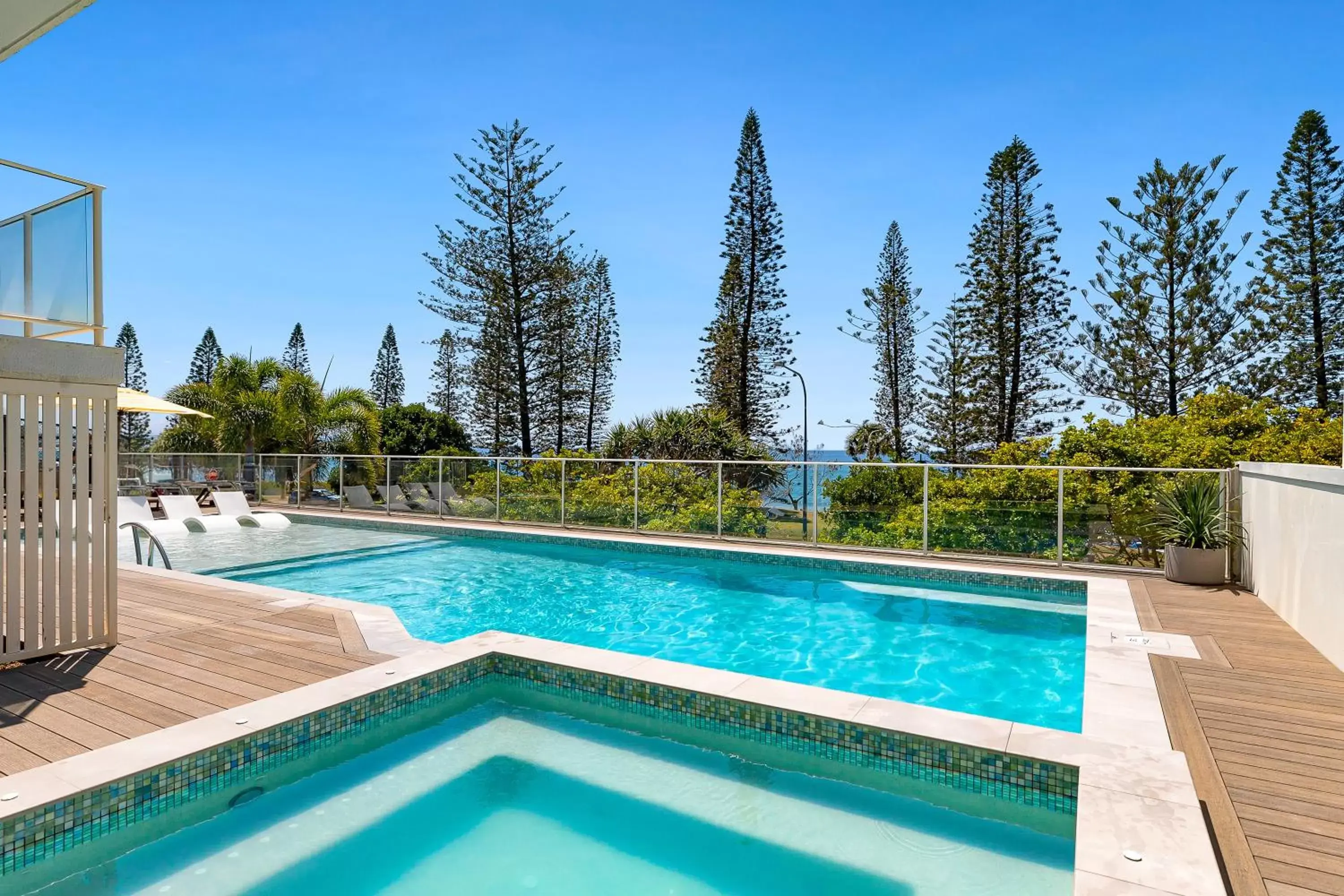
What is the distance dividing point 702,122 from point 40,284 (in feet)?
32.2

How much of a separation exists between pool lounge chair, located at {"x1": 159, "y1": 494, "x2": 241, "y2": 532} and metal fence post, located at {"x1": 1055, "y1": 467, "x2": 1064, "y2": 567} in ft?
33.3

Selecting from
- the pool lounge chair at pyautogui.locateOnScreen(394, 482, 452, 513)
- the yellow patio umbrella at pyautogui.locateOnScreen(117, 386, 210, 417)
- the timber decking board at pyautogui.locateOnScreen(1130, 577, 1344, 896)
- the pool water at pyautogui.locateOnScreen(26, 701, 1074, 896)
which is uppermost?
the yellow patio umbrella at pyautogui.locateOnScreen(117, 386, 210, 417)

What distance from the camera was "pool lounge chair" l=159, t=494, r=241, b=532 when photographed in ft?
33.4

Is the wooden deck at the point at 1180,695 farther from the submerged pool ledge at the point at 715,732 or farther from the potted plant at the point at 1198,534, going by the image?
the potted plant at the point at 1198,534

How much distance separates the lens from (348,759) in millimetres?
3172

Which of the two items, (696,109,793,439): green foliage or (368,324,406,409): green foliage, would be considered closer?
(696,109,793,439): green foliage

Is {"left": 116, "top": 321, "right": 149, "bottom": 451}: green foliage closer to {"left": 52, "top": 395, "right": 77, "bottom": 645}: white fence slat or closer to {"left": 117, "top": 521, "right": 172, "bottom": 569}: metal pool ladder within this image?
{"left": 117, "top": 521, "right": 172, "bottom": 569}: metal pool ladder

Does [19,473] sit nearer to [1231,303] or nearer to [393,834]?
[393,834]

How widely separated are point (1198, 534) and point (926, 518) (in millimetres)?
2251

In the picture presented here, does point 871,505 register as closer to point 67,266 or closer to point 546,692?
point 546,692

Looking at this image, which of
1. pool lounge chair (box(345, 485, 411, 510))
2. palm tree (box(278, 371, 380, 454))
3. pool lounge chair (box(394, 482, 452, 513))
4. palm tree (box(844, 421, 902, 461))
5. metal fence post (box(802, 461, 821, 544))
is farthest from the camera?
palm tree (box(844, 421, 902, 461))

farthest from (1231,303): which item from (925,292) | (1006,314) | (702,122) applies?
(702,122)

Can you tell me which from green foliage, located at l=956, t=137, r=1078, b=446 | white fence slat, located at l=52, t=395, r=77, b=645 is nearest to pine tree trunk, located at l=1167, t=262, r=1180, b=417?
green foliage, located at l=956, t=137, r=1078, b=446

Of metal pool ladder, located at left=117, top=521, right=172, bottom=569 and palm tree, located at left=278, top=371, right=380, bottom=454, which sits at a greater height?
palm tree, located at left=278, top=371, right=380, bottom=454
